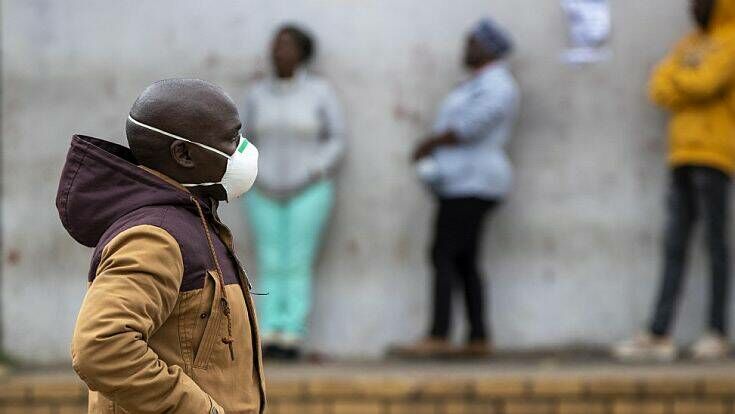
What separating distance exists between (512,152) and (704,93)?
113 cm

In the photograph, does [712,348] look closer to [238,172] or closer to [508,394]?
[508,394]

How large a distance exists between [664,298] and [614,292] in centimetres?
36

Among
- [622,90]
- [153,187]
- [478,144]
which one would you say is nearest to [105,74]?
[478,144]

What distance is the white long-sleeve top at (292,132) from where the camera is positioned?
25.7ft

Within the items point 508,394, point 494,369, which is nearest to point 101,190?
point 508,394

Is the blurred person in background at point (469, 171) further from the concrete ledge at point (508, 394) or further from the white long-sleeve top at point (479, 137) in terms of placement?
the concrete ledge at point (508, 394)

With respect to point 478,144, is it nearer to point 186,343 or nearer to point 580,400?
point 580,400

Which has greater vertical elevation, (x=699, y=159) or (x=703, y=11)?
(x=703, y=11)

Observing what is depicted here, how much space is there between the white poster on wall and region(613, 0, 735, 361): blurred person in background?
0.42 meters

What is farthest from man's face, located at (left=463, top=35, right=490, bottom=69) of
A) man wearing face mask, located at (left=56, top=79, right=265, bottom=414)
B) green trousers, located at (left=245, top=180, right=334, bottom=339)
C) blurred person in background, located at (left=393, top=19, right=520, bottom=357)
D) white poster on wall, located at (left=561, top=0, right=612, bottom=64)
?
man wearing face mask, located at (left=56, top=79, right=265, bottom=414)

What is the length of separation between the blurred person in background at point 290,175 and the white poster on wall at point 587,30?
1.32m

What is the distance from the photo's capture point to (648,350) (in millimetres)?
7723

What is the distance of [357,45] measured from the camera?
8.09 meters

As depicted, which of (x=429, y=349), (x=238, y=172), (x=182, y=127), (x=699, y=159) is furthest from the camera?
(x=429, y=349)
